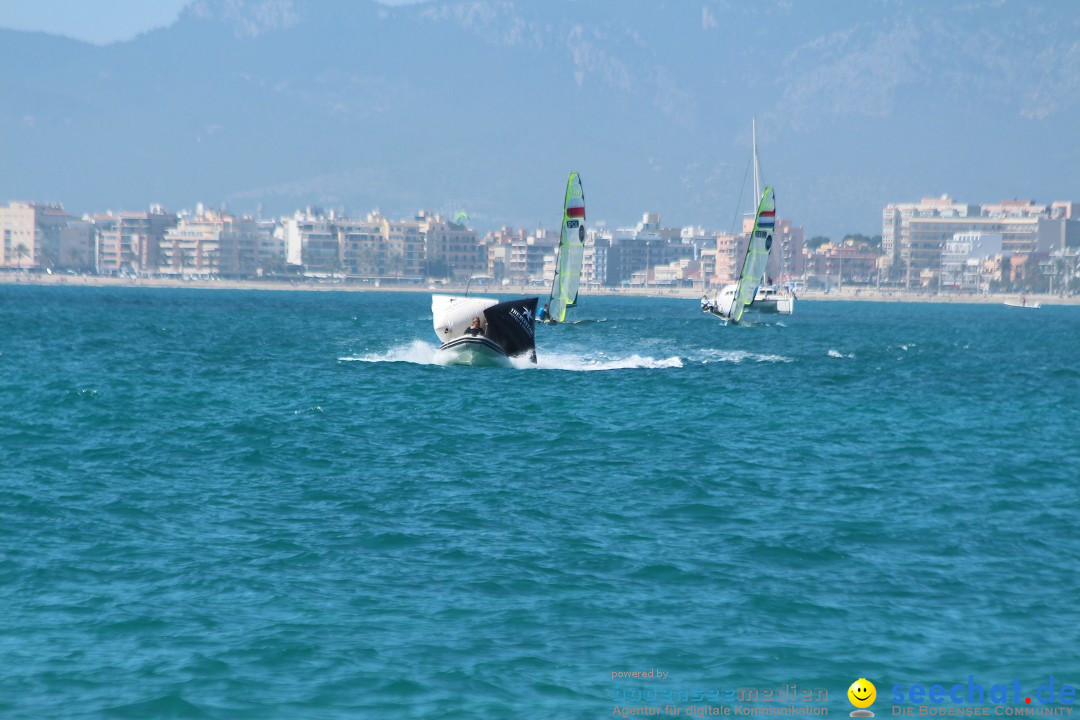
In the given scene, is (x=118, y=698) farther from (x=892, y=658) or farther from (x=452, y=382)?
(x=452, y=382)

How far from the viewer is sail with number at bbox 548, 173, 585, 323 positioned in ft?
199

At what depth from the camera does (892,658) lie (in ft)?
47.5

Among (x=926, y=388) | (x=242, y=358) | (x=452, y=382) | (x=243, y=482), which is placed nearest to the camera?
(x=243, y=482)

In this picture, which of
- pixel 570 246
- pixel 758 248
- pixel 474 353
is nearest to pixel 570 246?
pixel 570 246

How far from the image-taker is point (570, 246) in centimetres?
6191

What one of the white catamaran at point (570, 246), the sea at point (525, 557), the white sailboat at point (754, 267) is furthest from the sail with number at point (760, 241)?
the sea at point (525, 557)

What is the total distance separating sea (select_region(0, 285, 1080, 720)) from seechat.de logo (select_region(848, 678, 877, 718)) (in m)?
0.11

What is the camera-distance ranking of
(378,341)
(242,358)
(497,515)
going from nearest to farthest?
(497,515) < (242,358) < (378,341)

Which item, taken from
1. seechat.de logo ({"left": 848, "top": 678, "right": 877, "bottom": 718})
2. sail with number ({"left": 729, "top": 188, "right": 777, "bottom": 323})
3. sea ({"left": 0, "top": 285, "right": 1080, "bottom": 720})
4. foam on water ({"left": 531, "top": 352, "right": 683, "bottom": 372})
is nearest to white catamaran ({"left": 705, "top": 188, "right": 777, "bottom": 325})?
sail with number ({"left": 729, "top": 188, "right": 777, "bottom": 323})

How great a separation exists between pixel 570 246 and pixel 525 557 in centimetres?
4430

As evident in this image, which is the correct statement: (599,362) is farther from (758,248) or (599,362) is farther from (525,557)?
(525,557)

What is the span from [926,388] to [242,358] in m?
28.7

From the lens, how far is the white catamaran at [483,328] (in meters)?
47.5

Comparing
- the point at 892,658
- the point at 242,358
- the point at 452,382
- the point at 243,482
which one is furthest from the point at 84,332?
the point at 892,658
